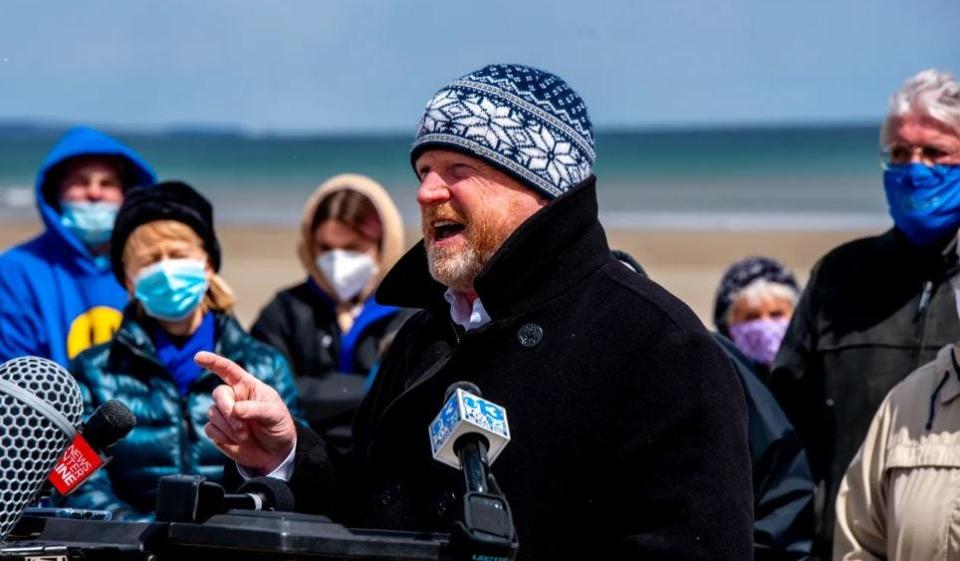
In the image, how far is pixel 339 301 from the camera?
6.90m

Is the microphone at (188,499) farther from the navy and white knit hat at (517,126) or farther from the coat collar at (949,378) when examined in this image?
the coat collar at (949,378)

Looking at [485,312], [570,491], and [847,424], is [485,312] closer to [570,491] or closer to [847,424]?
[570,491]

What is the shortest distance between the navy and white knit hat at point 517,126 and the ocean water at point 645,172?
2350 centimetres

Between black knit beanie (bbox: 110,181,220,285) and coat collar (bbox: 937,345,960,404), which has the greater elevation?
black knit beanie (bbox: 110,181,220,285)

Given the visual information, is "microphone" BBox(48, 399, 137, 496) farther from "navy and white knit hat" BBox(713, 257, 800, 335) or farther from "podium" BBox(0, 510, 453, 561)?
"navy and white knit hat" BBox(713, 257, 800, 335)

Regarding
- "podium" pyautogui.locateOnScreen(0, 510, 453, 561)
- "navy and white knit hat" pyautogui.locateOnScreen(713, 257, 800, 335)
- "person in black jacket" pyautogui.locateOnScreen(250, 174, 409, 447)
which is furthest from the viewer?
"navy and white knit hat" pyautogui.locateOnScreen(713, 257, 800, 335)

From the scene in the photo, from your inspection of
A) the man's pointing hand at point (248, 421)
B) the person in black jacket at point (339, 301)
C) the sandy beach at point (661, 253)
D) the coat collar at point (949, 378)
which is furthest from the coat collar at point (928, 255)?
the sandy beach at point (661, 253)

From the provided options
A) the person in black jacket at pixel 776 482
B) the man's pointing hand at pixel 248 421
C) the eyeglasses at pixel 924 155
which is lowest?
the person in black jacket at pixel 776 482

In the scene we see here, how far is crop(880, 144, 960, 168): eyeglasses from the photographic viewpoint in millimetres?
5242

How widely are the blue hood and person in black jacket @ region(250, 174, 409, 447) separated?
814 mm

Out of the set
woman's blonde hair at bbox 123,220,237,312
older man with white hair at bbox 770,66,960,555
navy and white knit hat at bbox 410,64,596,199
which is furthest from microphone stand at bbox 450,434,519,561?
woman's blonde hair at bbox 123,220,237,312

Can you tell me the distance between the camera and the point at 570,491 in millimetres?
3074

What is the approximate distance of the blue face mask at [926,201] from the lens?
5.18 metres

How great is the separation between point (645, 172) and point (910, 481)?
1887 inches
